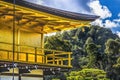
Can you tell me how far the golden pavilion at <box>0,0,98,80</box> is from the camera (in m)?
14.6

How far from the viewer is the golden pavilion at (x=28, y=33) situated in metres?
14.6

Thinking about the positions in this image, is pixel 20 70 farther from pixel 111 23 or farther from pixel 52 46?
pixel 111 23

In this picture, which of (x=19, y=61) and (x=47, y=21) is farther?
(x=47, y=21)

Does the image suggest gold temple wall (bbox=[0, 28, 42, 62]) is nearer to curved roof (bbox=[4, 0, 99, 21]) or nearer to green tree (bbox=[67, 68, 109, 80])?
curved roof (bbox=[4, 0, 99, 21])

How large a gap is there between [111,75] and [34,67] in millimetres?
20252

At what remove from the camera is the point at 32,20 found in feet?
53.7

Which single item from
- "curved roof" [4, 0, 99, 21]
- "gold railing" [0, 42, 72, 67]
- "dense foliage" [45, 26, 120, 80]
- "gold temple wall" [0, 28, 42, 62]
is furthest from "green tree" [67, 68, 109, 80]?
"curved roof" [4, 0, 99, 21]

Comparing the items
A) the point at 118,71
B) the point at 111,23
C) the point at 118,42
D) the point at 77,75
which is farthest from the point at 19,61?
the point at 111,23

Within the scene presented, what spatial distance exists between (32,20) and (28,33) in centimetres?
86

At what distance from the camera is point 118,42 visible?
122ft

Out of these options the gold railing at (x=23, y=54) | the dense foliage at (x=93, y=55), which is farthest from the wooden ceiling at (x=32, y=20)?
the dense foliage at (x=93, y=55)

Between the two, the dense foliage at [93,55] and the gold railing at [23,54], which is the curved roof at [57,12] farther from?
the dense foliage at [93,55]

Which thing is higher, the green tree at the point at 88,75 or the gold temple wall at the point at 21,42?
the gold temple wall at the point at 21,42

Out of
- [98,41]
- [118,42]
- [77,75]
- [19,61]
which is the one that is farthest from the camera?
[98,41]
